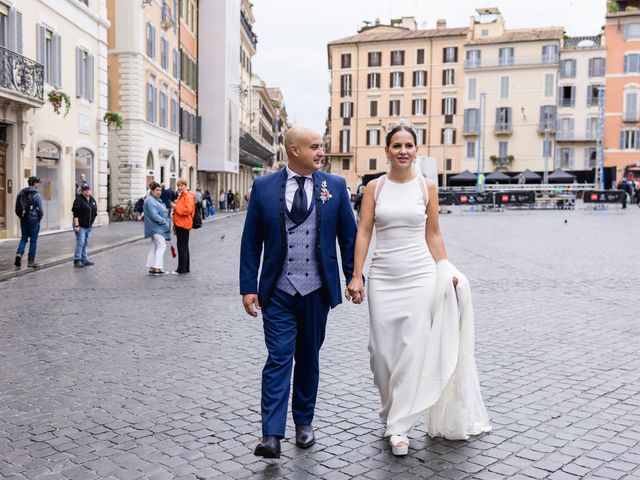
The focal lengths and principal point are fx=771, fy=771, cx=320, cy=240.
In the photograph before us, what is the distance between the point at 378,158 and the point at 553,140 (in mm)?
17485

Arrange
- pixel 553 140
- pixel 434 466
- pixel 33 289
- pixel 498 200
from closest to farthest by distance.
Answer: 1. pixel 434 466
2. pixel 33 289
3. pixel 498 200
4. pixel 553 140

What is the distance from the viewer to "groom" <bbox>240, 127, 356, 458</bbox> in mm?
4230

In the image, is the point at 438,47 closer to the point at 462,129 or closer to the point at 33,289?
the point at 462,129

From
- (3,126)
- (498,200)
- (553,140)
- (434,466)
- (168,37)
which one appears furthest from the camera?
(553,140)

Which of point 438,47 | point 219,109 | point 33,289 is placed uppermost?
point 438,47

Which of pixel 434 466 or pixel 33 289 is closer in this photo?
pixel 434 466

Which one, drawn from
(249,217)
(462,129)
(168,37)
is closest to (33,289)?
(249,217)

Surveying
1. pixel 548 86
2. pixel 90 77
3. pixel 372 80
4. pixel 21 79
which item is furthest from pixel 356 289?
pixel 372 80

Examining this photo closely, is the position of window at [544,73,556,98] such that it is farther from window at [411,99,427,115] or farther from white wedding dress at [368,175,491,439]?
white wedding dress at [368,175,491,439]

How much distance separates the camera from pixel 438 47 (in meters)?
77.1

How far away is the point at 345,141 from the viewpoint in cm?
8112

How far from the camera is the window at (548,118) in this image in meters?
73.9

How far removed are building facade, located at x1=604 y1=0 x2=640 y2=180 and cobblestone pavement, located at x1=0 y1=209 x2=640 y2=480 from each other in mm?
63439

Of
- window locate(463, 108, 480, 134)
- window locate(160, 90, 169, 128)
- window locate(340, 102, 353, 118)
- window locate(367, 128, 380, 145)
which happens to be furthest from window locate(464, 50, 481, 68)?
window locate(160, 90, 169, 128)
